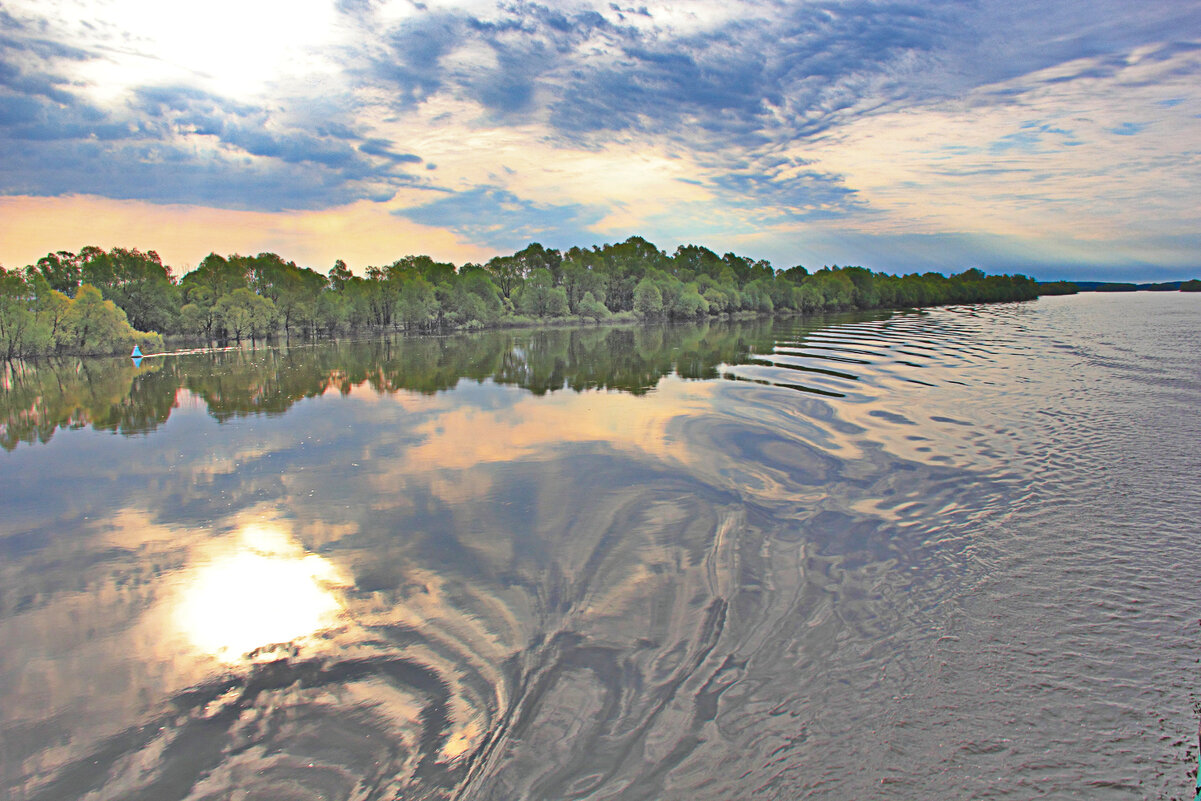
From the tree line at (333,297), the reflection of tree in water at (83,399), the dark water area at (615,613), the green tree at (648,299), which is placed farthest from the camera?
the green tree at (648,299)

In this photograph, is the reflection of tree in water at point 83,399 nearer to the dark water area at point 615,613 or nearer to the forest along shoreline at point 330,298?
the dark water area at point 615,613

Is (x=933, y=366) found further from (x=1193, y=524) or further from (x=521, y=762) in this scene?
(x=521, y=762)

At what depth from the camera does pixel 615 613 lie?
6055 mm

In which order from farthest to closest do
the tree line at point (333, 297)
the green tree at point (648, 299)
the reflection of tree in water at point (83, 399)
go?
the green tree at point (648, 299), the tree line at point (333, 297), the reflection of tree in water at point (83, 399)

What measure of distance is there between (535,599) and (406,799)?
2.69 meters

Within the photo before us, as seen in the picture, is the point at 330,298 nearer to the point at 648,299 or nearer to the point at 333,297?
the point at 333,297

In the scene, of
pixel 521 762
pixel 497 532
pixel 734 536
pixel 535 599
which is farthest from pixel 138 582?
pixel 734 536

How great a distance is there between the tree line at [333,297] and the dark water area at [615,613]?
48.0 meters

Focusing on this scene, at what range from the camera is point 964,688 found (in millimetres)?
4625

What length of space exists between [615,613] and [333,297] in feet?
311

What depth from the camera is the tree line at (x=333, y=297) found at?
49562 millimetres

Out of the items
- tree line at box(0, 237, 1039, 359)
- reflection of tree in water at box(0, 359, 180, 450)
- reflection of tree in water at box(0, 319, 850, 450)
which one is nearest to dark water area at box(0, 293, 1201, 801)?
reflection of tree in water at box(0, 359, 180, 450)

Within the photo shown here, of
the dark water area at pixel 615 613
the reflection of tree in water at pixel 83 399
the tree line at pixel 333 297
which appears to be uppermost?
the tree line at pixel 333 297

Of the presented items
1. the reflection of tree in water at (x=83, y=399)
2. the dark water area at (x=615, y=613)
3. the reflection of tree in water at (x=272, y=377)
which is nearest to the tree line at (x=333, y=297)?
the reflection of tree in water at (x=272, y=377)
